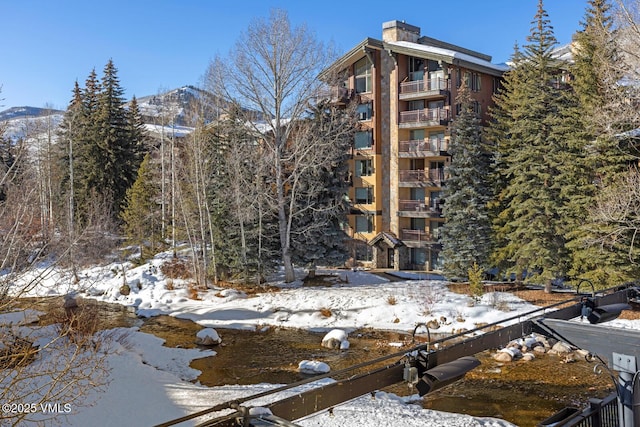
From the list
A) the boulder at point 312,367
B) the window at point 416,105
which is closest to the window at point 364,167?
the window at point 416,105

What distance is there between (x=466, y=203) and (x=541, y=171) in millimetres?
4251

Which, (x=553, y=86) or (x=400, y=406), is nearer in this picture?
(x=400, y=406)

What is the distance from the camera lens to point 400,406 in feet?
41.2

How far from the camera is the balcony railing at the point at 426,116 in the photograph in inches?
1243

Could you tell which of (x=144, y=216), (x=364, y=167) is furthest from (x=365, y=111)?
(x=144, y=216)

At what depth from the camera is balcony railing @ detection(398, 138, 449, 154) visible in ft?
104

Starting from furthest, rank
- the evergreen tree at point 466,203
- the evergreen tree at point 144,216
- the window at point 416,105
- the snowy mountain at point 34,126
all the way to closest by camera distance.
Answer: the evergreen tree at point 144,216, the window at point 416,105, the evergreen tree at point 466,203, the snowy mountain at point 34,126

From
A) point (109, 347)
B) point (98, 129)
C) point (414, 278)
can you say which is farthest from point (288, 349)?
point (98, 129)

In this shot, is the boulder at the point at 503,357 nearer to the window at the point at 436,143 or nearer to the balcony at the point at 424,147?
the balcony at the point at 424,147

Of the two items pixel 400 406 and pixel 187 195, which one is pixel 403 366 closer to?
pixel 400 406

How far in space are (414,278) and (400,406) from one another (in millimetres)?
17684

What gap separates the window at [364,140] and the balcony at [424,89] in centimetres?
355

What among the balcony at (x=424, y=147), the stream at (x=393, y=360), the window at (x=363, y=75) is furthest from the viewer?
the window at (x=363, y=75)

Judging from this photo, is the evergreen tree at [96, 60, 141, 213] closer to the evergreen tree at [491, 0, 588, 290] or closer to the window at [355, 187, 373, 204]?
the window at [355, 187, 373, 204]
